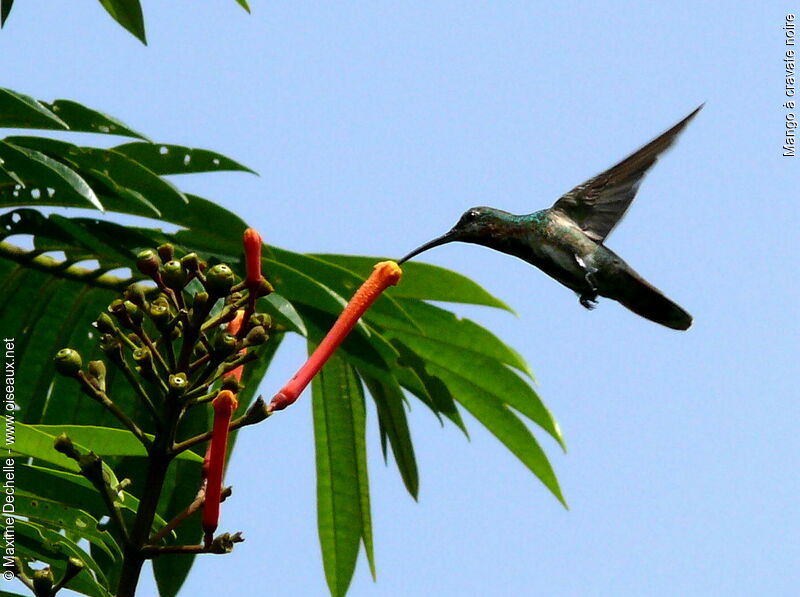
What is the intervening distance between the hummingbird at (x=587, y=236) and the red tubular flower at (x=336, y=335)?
0.60 meters

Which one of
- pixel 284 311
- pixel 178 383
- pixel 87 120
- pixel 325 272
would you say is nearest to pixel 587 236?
pixel 325 272

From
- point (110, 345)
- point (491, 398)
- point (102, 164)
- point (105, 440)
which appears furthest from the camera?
point (491, 398)

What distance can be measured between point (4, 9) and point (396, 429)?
169 cm

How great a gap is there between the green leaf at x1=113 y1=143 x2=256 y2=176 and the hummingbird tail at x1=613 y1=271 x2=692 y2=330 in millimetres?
999

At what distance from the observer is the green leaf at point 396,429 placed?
12.8ft

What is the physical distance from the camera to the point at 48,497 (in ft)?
8.17

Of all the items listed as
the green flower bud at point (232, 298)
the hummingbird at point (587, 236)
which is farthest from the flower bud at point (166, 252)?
the hummingbird at point (587, 236)

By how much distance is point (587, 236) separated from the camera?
10.2 ft

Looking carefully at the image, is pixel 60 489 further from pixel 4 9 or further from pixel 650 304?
pixel 650 304

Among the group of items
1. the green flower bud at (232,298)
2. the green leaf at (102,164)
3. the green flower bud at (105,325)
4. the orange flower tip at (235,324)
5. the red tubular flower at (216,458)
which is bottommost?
the red tubular flower at (216,458)

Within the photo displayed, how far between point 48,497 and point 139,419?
138 centimetres

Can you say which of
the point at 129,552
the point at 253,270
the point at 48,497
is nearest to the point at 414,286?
the point at 48,497

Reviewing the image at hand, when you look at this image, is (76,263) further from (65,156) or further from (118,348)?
(118,348)

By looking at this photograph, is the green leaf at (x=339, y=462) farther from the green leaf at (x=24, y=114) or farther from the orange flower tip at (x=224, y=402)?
the orange flower tip at (x=224, y=402)
